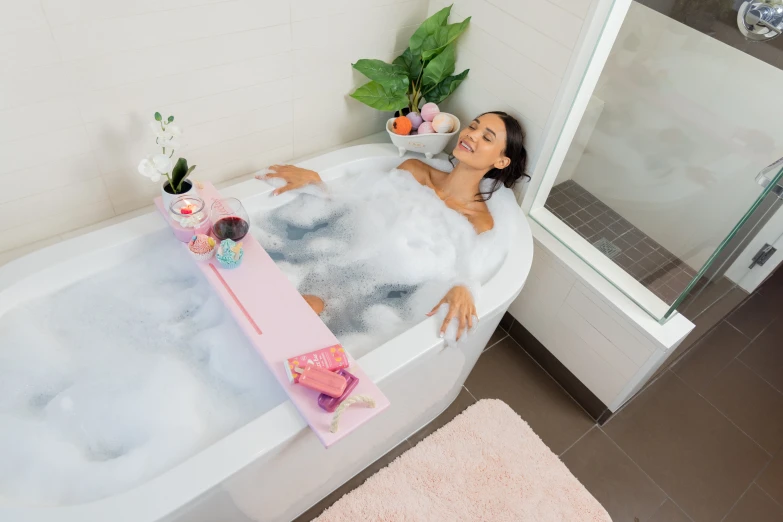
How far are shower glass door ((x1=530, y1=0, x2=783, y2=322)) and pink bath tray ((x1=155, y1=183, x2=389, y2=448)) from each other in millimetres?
921

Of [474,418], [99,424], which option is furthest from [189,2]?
[474,418]

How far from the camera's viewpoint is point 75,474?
1.24 meters

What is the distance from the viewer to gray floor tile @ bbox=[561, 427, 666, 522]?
1.79m

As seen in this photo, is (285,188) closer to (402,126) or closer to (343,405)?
(402,126)

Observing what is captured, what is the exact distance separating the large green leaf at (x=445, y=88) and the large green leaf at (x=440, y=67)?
0.02m

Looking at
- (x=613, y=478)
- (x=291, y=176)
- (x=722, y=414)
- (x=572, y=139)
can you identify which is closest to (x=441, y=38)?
(x=572, y=139)

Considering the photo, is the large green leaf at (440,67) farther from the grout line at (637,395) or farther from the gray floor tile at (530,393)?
the grout line at (637,395)

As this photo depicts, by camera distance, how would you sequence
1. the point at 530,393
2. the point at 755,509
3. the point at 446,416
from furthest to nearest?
the point at 530,393
the point at 446,416
the point at 755,509

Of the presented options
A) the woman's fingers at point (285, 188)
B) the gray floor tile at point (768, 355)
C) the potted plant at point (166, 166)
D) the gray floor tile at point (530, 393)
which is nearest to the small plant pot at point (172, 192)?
the potted plant at point (166, 166)

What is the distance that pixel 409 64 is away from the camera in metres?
1.97

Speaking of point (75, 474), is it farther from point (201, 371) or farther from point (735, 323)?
point (735, 323)

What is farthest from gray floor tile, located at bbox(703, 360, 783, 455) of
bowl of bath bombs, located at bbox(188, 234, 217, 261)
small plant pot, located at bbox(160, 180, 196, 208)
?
small plant pot, located at bbox(160, 180, 196, 208)

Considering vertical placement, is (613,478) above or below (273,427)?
below

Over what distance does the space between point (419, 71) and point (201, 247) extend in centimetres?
99
